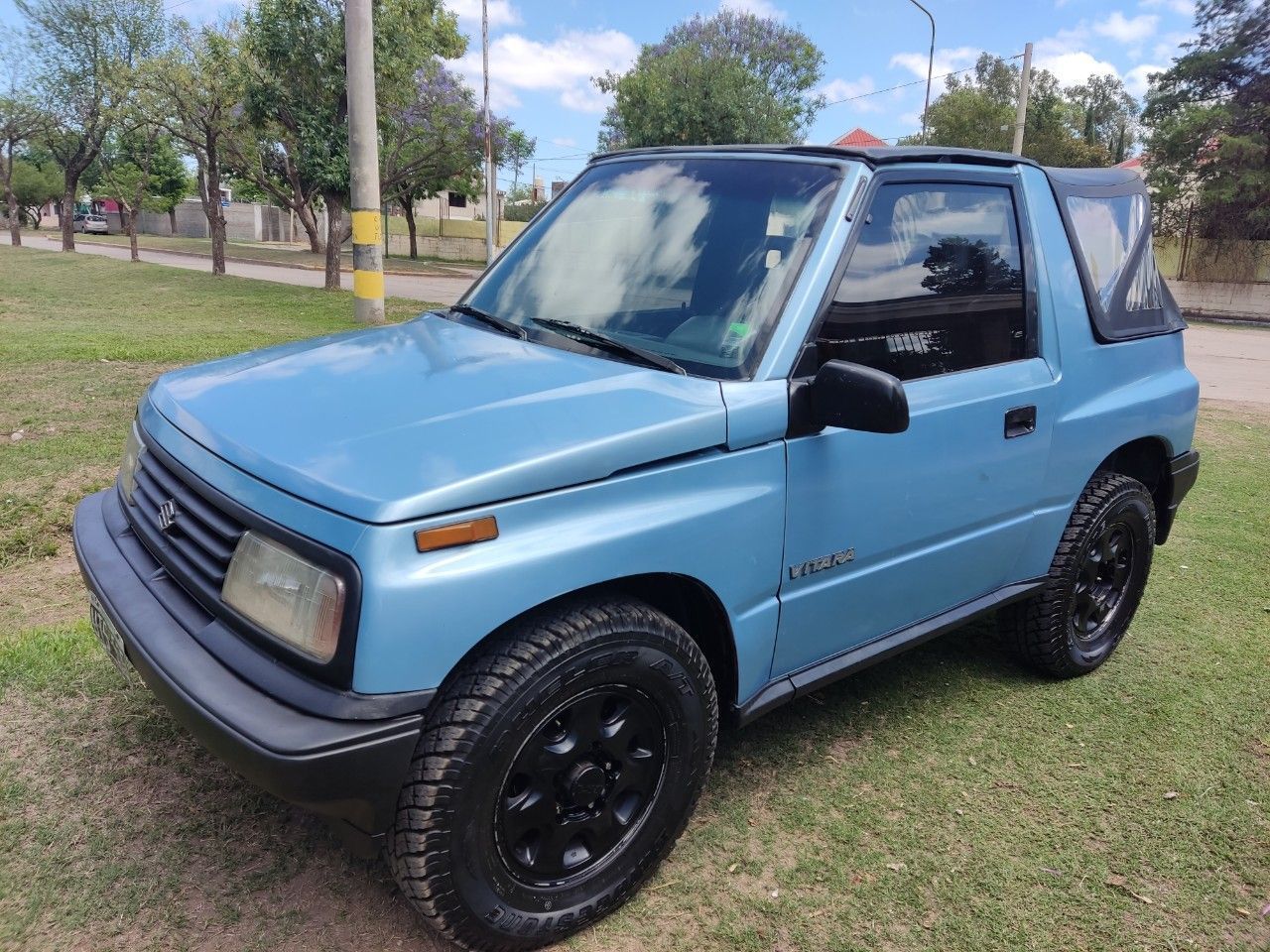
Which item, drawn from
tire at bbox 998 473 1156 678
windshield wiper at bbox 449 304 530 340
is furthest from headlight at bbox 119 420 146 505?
tire at bbox 998 473 1156 678

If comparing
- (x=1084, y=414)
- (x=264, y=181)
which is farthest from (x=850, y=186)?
(x=264, y=181)

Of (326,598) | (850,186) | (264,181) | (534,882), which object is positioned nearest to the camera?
(326,598)

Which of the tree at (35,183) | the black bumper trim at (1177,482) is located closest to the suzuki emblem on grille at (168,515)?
the black bumper trim at (1177,482)

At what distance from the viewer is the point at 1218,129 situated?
86.7ft

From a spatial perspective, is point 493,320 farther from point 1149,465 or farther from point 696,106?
point 696,106

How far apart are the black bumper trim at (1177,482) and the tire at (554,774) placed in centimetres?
260

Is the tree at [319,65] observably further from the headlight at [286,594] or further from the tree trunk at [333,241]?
the headlight at [286,594]

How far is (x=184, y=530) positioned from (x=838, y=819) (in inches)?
77.5

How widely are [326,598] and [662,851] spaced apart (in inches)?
45.0

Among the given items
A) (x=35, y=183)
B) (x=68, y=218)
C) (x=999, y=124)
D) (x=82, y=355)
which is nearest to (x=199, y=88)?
(x=82, y=355)

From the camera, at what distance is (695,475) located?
2256 millimetres

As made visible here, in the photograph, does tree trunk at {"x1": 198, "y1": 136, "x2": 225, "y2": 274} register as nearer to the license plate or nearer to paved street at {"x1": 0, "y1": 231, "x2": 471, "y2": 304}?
paved street at {"x1": 0, "y1": 231, "x2": 471, "y2": 304}

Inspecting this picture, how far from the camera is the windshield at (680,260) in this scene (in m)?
2.55

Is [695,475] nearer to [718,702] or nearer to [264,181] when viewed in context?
[718,702]
